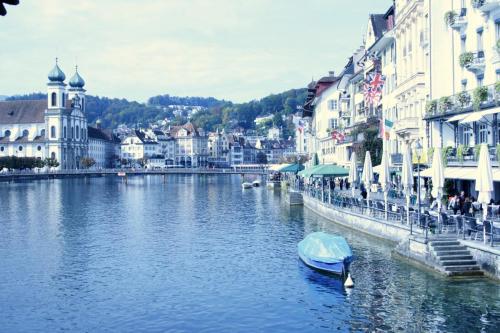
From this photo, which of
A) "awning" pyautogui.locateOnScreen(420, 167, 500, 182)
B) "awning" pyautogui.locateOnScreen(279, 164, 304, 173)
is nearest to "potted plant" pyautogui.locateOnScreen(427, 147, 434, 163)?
"awning" pyautogui.locateOnScreen(420, 167, 500, 182)

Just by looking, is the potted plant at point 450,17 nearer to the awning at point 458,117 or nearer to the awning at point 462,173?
the awning at point 458,117

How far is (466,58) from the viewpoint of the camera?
38.3m

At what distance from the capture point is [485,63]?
122ft

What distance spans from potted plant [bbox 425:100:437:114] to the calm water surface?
989 centimetres

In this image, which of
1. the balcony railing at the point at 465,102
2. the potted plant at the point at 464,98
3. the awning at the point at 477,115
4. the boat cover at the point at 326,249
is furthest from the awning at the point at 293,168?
the boat cover at the point at 326,249

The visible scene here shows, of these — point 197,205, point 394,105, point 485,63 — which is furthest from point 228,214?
point 485,63

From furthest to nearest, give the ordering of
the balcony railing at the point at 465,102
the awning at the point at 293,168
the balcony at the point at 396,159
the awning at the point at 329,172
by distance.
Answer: the awning at the point at 293,168 < the awning at the point at 329,172 < the balcony at the point at 396,159 < the balcony railing at the point at 465,102

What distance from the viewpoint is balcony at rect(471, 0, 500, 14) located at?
35.5 metres

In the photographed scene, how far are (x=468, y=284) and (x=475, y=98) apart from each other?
44.6ft

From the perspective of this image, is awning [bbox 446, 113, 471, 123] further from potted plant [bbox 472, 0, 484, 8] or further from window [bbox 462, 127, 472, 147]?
potted plant [bbox 472, 0, 484, 8]

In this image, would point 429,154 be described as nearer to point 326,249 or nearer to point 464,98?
point 464,98

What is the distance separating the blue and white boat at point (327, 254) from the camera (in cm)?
2952

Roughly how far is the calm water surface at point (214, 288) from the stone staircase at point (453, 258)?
62 centimetres

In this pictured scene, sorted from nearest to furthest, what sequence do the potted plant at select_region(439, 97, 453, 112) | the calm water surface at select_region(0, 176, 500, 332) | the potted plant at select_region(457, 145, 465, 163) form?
1. the calm water surface at select_region(0, 176, 500, 332)
2. the potted plant at select_region(457, 145, 465, 163)
3. the potted plant at select_region(439, 97, 453, 112)
